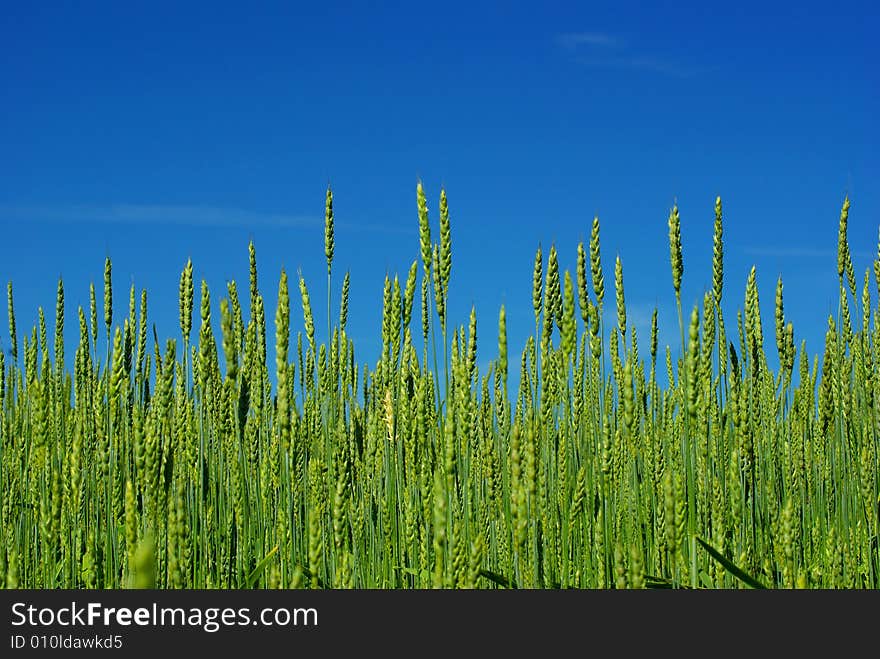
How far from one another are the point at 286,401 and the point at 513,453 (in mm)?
358

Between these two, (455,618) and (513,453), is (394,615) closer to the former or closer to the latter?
(455,618)

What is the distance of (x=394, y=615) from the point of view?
1293 mm

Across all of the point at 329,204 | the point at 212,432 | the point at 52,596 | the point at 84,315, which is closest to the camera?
the point at 52,596

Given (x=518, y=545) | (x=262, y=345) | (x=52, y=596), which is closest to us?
(x=518, y=545)

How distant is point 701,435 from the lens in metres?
1.80

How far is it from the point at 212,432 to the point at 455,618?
120cm

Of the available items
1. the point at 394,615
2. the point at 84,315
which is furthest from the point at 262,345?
the point at 394,615

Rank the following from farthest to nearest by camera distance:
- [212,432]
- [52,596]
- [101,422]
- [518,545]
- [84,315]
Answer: [84,315]
[212,432]
[101,422]
[52,596]
[518,545]

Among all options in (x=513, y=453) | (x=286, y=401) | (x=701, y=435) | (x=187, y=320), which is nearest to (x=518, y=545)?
(x=513, y=453)

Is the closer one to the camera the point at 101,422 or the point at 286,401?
the point at 286,401

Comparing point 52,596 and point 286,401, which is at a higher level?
point 286,401

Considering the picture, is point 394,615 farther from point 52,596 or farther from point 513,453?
point 52,596

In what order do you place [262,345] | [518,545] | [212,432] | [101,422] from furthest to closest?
1. [212,432]
2. [262,345]
3. [101,422]
4. [518,545]

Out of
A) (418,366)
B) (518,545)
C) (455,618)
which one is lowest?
(455,618)
